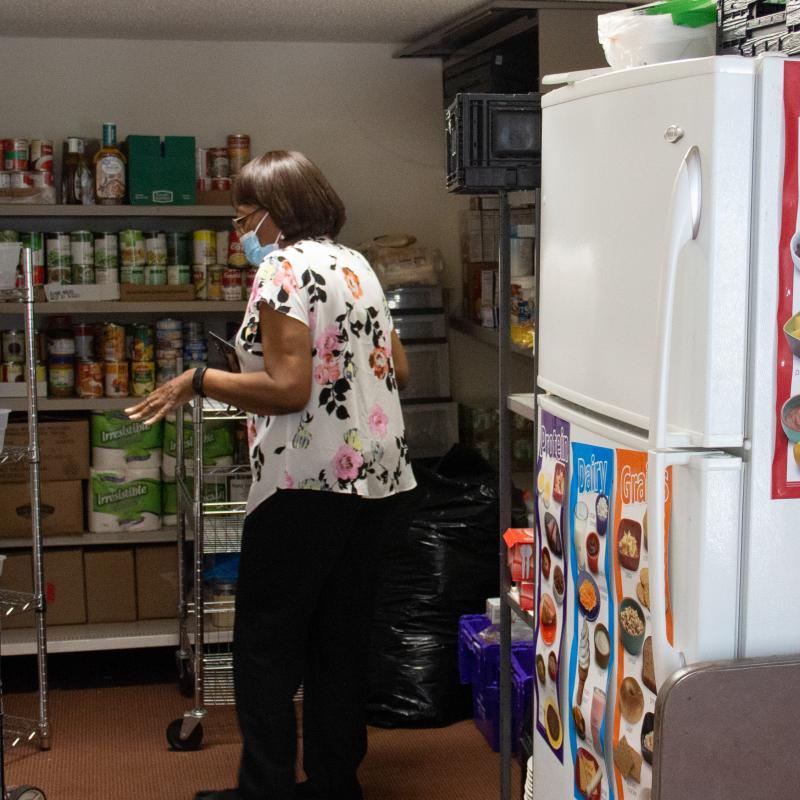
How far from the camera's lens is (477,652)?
3.20 meters

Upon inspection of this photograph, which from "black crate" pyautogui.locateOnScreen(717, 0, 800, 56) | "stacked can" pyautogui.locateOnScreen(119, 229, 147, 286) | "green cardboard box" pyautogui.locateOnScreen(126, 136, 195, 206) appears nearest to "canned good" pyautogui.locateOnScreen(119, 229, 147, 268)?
"stacked can" pyautogui.locateOnScreen(119, 229, 147, 286)

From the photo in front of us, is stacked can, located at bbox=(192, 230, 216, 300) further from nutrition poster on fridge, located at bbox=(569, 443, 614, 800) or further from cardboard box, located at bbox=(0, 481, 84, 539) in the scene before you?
nutrition poster on fridge, located at bbox=(569, 443, 614, 800)

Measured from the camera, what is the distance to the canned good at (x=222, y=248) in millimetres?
3885

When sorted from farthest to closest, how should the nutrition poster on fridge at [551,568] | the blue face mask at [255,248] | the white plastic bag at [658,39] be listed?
the blue face mask at [255,248]
the nutrition poster on fridge at [551,568]
the white plastic bag at [658,39]

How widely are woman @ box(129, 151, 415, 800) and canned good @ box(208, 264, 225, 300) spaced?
1.09 metres

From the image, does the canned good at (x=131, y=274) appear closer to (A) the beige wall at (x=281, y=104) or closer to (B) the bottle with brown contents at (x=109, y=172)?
(B) the bottle with brown contents at (x=109, y=172)

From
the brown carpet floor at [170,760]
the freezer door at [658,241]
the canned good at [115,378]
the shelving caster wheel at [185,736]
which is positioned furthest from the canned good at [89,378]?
the freezer door at [658,241]

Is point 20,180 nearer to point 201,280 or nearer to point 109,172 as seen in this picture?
point 109,172

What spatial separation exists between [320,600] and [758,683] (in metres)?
1.39

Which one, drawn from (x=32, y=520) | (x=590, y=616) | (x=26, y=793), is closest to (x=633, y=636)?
(x=590, y=616)

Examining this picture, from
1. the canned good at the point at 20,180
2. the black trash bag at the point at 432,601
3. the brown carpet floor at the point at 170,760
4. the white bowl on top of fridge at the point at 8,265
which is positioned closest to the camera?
the brown carpet floor at the point at 170,760

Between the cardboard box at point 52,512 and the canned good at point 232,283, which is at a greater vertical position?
the canned good at point 232,283

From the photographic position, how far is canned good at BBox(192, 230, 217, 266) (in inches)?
152

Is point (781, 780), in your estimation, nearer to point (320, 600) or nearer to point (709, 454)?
point (709, 454)
